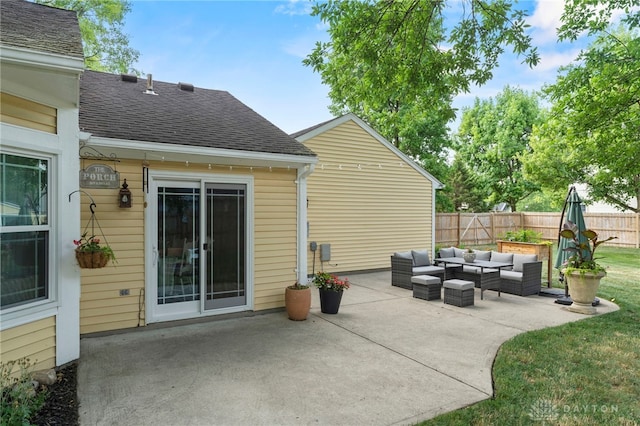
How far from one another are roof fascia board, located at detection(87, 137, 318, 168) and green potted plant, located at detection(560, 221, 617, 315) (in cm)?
511

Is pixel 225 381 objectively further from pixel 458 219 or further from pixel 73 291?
pixel 458 219

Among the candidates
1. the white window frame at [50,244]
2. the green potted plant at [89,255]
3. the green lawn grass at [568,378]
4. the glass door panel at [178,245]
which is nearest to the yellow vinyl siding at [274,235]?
the glass door panel at [178,245]

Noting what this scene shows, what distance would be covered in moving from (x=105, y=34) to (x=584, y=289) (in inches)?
760

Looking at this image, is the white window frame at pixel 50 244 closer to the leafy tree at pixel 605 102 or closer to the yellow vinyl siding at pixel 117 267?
the yellow vinyl siding at pixel 117 267

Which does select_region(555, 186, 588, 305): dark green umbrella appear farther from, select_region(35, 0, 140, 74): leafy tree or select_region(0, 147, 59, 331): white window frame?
select_region(35, 0, 140, 74): leafy tree

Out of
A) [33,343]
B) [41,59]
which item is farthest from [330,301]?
[41,59]

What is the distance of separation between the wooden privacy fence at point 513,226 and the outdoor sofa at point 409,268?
24.1 feet

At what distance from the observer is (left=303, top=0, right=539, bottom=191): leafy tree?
4949 millimetres

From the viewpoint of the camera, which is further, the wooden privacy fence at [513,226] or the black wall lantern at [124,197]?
the wooden privacy fence at [513,226]

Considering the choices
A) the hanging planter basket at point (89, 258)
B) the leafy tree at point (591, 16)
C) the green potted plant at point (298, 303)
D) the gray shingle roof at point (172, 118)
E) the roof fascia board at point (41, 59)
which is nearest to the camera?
the roof fascia board at point (41, 59)

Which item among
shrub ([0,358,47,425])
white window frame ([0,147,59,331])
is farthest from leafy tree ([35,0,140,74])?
shrub ([0,358,47,425])

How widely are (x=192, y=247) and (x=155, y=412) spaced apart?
9.59 ft

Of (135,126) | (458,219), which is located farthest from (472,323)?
(458,219)

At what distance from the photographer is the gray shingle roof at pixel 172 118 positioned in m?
5.25
